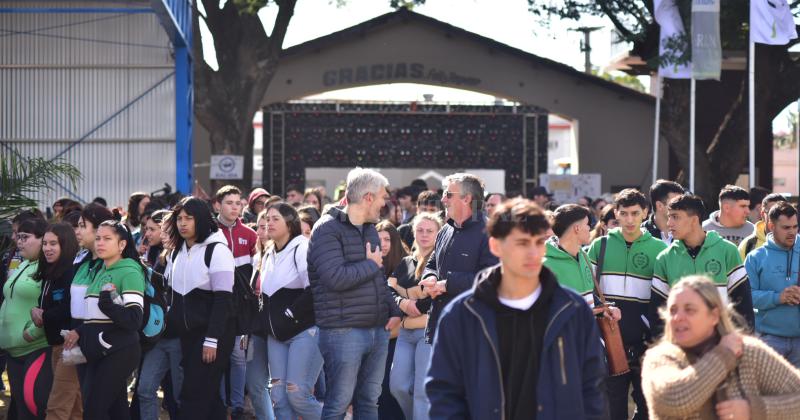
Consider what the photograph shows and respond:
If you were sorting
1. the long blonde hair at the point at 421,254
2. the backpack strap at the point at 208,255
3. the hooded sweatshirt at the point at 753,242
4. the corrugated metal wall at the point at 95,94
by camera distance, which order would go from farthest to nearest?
the corrugated metal wall at the point at 95,94
the hooded sweatshirt at the point at 753,242
the long blonde hair at the point at 421,254
the backpack strap at the point at 208,255

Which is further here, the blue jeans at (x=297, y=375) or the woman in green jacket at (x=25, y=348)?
the woman in green jacket at (x=25, y=348)

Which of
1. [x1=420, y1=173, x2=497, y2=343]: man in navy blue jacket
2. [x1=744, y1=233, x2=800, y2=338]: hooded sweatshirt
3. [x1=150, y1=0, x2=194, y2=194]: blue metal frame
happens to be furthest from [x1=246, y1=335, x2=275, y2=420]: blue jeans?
[x1=150, y1=0, x2=194, y2=194]: blue metal frame

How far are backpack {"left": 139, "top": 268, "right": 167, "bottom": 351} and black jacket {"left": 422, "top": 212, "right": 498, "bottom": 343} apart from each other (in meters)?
2.05

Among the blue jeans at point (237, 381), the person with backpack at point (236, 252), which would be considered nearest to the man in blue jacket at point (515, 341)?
the person with backpack at point (236, 252)

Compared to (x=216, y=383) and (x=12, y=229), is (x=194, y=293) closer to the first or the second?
(x=216, y=383)

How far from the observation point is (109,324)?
8.15m

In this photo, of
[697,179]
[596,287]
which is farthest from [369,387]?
[697,179]

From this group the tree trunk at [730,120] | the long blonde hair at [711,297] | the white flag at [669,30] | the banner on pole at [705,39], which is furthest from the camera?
the tree trunk at [730,120]

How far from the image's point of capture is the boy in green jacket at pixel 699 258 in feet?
27.3

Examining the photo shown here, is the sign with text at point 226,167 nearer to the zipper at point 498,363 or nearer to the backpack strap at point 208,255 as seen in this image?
the backpack strap at point 208,255

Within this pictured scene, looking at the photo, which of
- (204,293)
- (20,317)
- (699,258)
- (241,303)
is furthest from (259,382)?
(699,258)

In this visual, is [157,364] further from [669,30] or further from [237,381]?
[669,30]

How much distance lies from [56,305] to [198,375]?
1244 millimetres

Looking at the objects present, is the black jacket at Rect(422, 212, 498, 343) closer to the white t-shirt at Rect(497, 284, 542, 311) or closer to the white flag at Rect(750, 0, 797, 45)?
the white t-shirt at Rect(497, 284, 542, 311)
